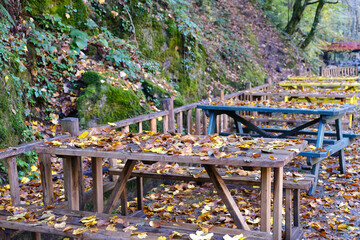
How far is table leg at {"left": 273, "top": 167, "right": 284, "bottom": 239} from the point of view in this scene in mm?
3178

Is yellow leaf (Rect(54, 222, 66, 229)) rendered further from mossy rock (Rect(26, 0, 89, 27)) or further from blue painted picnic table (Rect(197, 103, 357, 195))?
mossy rock (Rect(26, 0, 89, 27))

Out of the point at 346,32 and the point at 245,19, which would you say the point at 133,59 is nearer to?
the point at 245,19

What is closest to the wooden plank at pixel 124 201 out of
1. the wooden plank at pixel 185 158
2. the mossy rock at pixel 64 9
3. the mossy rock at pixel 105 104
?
the wooden plank at pixel 185 158

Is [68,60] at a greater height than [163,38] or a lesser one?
lesser

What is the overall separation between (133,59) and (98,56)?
0.87 metres

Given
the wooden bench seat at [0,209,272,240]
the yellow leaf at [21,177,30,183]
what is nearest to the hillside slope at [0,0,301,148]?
the yellow leaf at [21,177,30,183]

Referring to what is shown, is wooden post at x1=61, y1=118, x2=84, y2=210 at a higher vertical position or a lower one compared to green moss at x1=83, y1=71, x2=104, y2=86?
lower

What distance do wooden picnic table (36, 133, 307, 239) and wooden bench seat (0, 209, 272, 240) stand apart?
12.7 inches

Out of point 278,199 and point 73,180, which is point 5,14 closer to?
point 73,180

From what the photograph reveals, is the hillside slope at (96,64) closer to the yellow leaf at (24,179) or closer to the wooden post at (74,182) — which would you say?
the yellow leaf at (24,179)

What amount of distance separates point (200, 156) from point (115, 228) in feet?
3.04

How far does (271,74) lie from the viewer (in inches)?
675

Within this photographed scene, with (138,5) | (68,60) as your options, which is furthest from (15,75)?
(138,5)

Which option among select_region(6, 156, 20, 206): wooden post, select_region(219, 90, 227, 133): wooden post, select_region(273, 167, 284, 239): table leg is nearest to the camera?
select_region(273, 167, 284, 239): table leg
